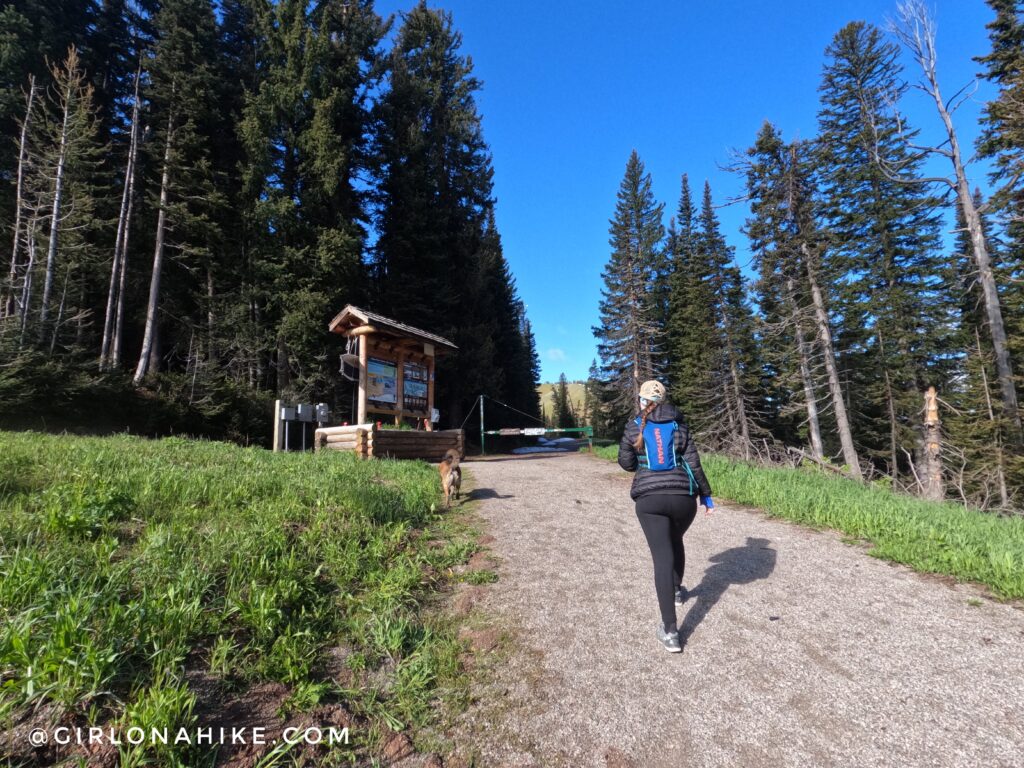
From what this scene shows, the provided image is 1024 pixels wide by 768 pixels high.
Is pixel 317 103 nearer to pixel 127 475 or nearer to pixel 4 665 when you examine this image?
pixel 127 475

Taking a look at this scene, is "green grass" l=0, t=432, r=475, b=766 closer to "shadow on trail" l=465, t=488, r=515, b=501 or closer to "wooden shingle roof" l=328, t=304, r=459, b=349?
"shadow on trail" l=465, t=488, r=515, b=501

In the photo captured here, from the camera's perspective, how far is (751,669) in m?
3.05

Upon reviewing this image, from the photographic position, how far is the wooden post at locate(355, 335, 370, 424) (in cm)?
1323

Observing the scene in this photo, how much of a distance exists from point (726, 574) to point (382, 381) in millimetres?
11624

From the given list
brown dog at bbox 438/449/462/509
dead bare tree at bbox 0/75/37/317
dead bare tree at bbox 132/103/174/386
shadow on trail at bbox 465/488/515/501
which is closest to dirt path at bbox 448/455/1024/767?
brown dog at bbox 438/449/462/509

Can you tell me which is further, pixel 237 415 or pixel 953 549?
pixel 237 415

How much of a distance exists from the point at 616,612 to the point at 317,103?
2381cm

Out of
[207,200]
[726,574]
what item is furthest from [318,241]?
[726,574]

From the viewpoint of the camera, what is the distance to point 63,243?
58.2 feet

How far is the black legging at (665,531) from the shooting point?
333 cm

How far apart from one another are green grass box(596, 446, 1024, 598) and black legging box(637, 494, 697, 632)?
349 cm

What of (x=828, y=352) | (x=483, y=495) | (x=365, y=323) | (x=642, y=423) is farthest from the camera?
(x=828, y=352)

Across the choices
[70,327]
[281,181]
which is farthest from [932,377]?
[70,327]

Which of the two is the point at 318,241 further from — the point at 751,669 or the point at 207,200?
the point at 751,669
